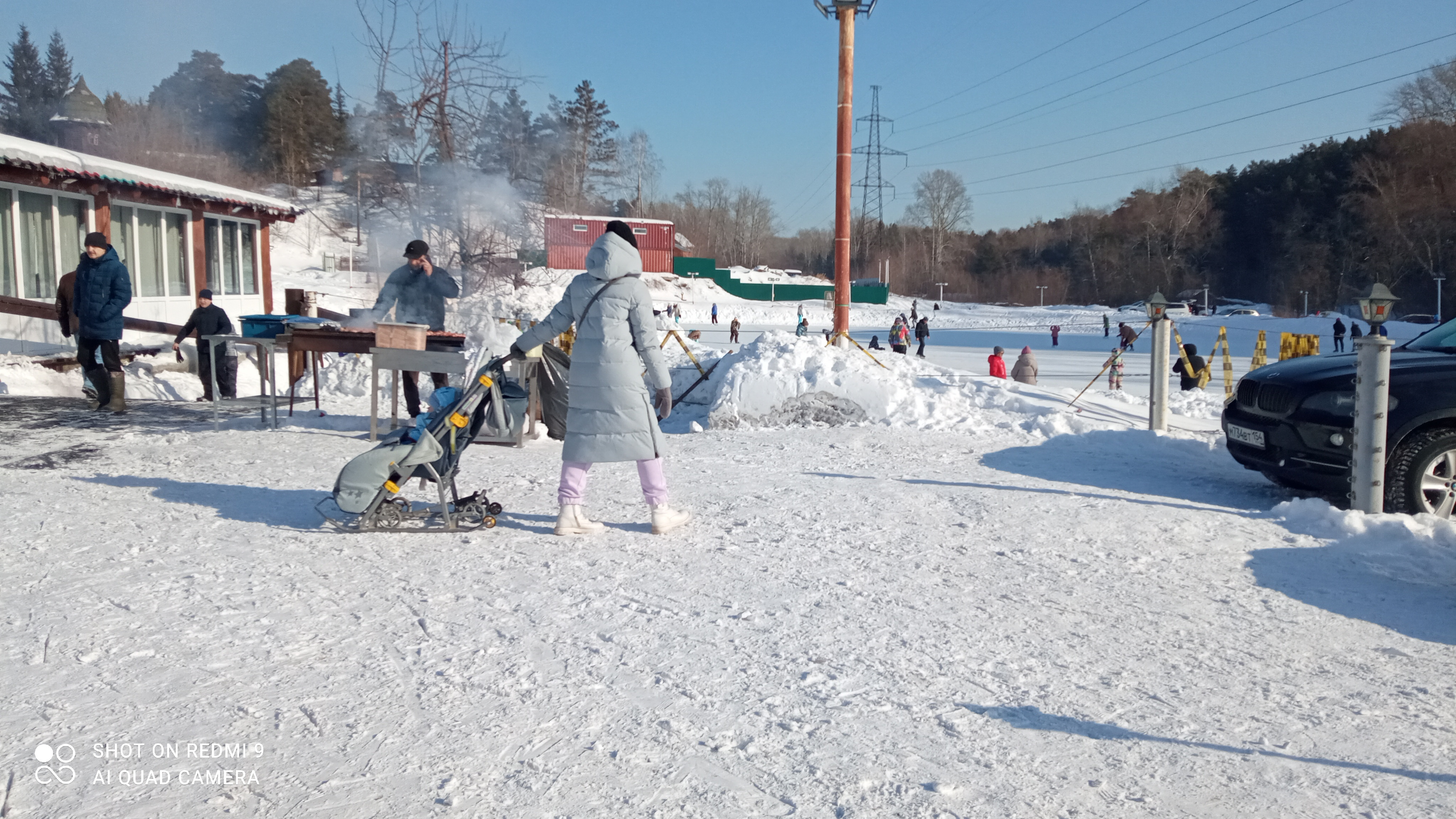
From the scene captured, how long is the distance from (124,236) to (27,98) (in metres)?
59.5

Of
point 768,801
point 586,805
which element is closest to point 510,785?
point 586,805

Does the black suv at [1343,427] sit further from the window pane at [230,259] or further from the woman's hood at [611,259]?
the window pane at [230,259]

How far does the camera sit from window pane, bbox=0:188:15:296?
521 inches

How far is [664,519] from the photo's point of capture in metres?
5.34

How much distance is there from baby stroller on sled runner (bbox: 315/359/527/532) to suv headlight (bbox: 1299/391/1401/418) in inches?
204

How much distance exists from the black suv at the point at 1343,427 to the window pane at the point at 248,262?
1842 cm

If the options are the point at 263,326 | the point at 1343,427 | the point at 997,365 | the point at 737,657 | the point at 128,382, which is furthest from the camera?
the point at 997,365

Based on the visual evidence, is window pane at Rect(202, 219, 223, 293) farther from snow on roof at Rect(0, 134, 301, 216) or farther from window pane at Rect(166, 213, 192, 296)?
snow on roof at Rect(0, 134, 301, 216)

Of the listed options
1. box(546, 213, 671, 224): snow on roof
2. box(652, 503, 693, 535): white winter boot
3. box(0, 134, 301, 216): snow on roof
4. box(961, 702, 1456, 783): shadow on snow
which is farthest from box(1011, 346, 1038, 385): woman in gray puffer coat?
box(0, 134, 301, 216): snow on roof

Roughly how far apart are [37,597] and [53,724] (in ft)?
4.89

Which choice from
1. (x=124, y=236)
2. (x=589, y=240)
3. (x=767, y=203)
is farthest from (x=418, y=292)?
(x=767, y=203)

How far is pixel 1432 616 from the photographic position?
420 cm

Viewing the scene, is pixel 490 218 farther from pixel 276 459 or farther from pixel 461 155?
pixel 276 459

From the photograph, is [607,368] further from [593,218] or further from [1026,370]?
[593,218]
